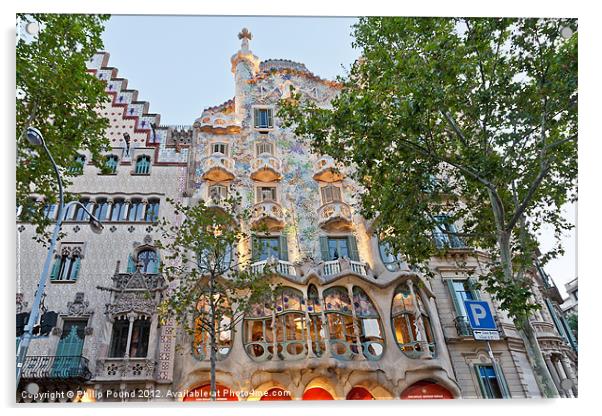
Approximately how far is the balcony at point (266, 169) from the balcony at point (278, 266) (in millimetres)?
3053

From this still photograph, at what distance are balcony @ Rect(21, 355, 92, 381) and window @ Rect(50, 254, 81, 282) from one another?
1.86 metres

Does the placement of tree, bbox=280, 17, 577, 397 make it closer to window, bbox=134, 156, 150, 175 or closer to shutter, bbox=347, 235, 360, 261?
shutter, bbox=347, 235, 360, 261

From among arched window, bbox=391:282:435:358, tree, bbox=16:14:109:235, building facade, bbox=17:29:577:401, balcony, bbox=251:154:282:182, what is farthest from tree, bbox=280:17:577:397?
tree, bbox=16:14:109:235

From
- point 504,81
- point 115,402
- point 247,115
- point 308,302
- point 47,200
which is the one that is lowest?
point 115,402

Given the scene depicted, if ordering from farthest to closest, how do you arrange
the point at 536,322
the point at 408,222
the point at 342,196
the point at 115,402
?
the point at 342,196 < the point at 536,322 < the point at 408,222 < the point at 115,402

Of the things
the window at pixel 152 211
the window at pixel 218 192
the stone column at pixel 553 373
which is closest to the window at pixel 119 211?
the window at pixel 152 211

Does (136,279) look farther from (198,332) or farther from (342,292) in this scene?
(342,292)

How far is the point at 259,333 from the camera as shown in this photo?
9.94 meters

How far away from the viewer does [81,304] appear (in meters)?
9.43

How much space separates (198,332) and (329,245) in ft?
14.8

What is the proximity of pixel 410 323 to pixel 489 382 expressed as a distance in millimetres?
2512

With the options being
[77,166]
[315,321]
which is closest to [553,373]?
[315,321]

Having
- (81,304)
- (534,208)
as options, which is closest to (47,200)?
(81,304)

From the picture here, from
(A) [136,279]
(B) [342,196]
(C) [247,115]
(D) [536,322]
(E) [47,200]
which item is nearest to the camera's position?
(E) [47,200]
